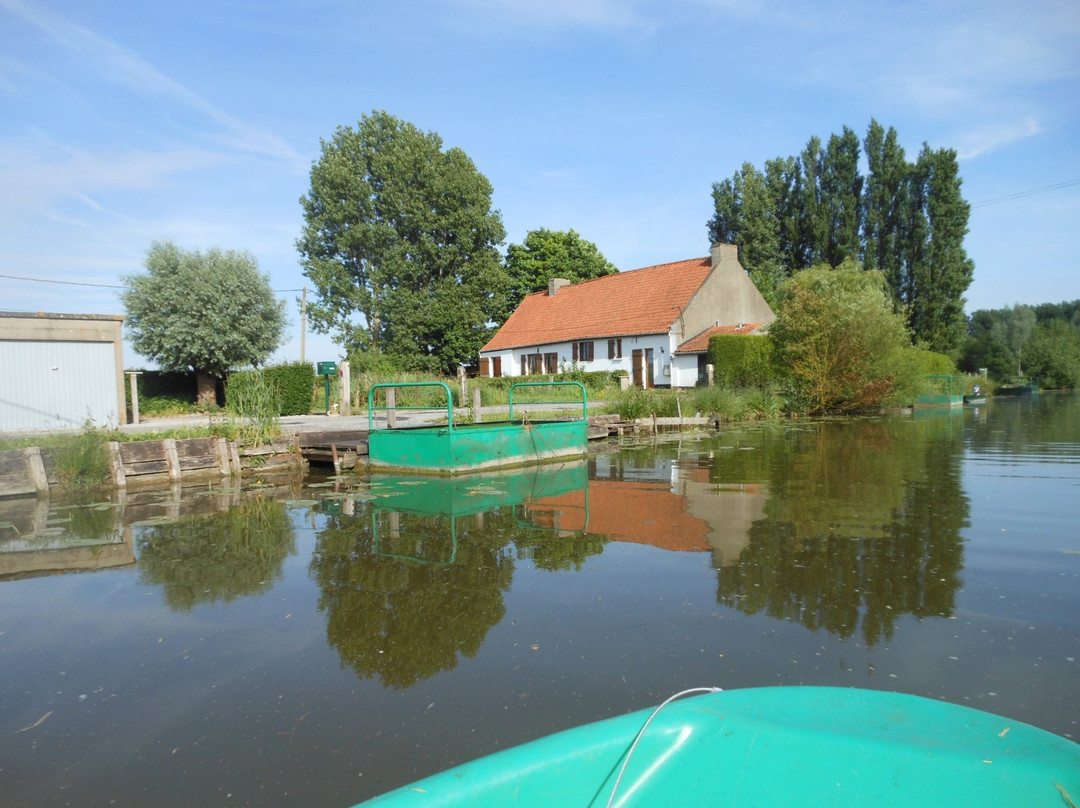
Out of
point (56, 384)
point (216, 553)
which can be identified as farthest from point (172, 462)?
point (56, 384)

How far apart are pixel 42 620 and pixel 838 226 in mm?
50088

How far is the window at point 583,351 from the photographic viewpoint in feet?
131

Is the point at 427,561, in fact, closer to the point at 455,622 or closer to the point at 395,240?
the point at 455,622

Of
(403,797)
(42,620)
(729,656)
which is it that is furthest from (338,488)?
(403,797)

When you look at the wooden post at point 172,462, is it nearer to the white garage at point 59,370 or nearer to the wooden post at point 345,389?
the white garage at point 59,370

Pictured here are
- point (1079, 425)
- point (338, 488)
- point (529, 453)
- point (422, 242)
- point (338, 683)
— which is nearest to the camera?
point (338, 683)

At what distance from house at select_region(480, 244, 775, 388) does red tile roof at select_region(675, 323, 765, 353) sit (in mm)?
50

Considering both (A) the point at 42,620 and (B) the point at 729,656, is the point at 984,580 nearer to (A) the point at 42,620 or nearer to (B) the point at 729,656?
(B) the point at 729,656

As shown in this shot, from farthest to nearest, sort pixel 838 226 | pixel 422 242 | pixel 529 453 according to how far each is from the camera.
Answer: pixel 838 226, pixel 422 242, pixel 529 453

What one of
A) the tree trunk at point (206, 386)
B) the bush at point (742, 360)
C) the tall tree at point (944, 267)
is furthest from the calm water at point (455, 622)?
the tall tree at point (944, 267)

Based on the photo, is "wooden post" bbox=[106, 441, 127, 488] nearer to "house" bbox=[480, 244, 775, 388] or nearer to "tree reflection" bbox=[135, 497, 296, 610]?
"tree reflection" bbox=[135, 497, 296, 610]

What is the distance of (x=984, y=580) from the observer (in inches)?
212

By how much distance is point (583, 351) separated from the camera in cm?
4028

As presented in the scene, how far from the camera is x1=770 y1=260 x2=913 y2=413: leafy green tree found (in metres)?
26.5
